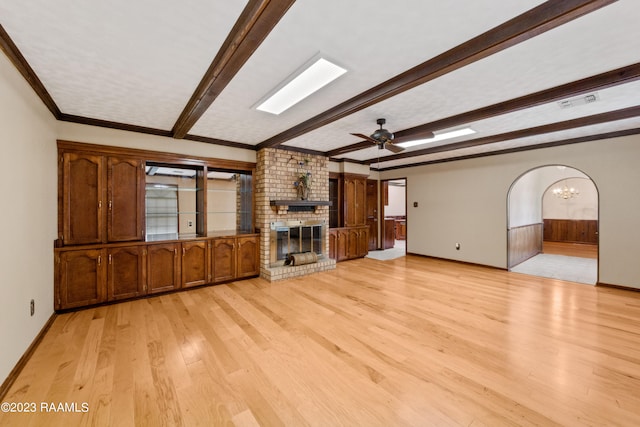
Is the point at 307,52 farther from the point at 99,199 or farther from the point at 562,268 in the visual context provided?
the point at 562,268

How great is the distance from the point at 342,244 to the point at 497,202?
141 inches

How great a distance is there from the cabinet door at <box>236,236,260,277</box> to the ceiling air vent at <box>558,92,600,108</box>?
16.1 ft

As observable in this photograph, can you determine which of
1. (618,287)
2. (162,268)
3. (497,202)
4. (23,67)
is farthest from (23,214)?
(618,287)

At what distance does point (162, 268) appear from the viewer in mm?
3998

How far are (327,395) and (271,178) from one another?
12.7 ft

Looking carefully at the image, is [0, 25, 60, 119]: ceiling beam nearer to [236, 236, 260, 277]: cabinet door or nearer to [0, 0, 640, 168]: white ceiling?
[0, 0, 640, 168]: white ceiling

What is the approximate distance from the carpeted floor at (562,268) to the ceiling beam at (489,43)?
16.7 ft

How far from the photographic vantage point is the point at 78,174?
3.49 m

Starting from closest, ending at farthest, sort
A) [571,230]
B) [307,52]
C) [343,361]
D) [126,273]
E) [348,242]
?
[307,52] < [343,361] < [126,273] < [348,242] < [571,230]

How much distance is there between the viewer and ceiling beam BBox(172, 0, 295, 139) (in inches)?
59.8

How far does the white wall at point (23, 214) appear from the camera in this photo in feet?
6.58

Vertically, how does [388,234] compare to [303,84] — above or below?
below

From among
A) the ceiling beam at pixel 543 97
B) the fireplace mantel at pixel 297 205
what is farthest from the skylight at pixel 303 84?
the fireplace mantel at pixel 297 205

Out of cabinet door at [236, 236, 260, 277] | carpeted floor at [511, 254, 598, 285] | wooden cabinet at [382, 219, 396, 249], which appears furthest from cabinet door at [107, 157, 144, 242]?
carpeted floor at [511, 254, 598, 285]
